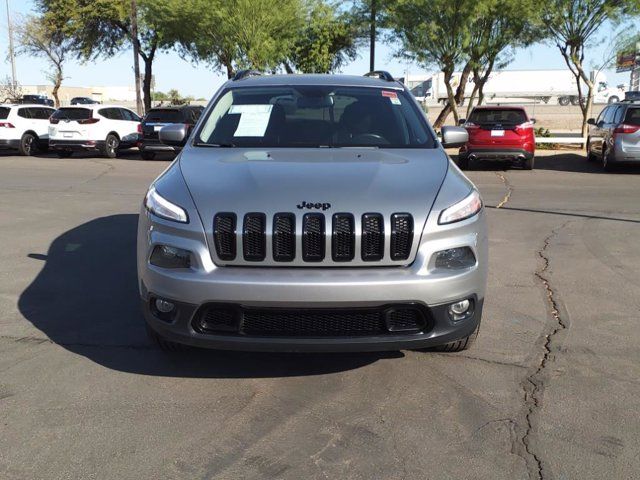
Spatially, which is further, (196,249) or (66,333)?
(66,333)

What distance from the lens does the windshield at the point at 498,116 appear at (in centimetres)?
1547

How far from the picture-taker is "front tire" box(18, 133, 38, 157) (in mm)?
20219

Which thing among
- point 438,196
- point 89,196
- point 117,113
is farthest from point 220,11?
point 438,196

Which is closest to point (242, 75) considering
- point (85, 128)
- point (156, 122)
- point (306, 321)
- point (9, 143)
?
point (306, 321)

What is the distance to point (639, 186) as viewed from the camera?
12.8 meters

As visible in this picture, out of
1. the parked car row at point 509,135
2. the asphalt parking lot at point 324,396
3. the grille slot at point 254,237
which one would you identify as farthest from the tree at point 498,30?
the grille slot at point 254,237

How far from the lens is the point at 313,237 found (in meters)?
3.37

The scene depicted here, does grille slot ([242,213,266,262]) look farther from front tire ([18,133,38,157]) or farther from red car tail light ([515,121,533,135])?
front tire ([18,133,38,157])

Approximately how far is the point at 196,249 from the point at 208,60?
105 ft

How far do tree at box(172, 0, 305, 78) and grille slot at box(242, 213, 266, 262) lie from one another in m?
23.2

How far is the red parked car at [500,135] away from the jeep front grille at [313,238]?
12.6 metres

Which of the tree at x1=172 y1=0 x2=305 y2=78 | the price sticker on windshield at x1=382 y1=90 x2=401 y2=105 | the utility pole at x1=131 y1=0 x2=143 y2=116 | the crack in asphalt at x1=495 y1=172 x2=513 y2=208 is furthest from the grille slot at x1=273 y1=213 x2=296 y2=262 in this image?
the utility pole at x1=131 y1=0 x2=143 y2=116

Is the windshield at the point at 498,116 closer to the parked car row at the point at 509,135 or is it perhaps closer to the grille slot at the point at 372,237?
the parked car row at the point at 509,135

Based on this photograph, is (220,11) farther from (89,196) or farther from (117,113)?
(89,196)
